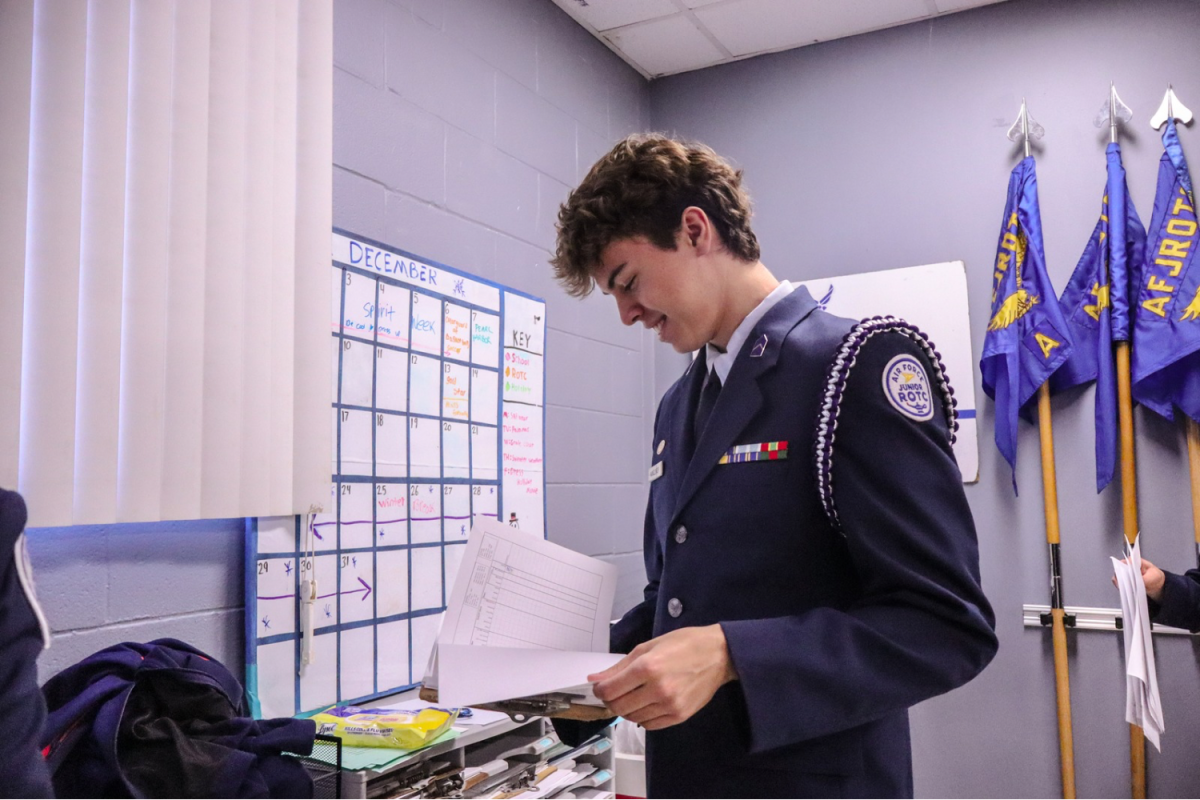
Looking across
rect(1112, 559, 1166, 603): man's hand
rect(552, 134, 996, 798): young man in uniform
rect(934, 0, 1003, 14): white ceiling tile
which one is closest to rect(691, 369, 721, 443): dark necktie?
rect(552, 134, 996, 798): young man in uniform

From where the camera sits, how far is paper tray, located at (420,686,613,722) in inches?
34.3

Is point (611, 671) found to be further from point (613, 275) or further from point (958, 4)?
point (958, 4)

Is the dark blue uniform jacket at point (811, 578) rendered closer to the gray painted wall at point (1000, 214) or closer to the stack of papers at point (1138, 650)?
the stack of papers at point (1138, 650)

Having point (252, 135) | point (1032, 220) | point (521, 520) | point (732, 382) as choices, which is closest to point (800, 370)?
point (732, 382)

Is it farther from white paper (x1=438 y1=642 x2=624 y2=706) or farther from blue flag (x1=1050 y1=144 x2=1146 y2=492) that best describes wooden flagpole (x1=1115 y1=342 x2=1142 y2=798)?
white paper (x1=438 y1=642 x2=624 y2=706)

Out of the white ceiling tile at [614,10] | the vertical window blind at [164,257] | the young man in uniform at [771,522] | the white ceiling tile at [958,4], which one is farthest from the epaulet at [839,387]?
the white ceiling tile at [958,4]

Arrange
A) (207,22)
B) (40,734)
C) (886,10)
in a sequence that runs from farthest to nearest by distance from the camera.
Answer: (886,10), (207,22), (40,734)

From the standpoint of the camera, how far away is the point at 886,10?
9.45 ft

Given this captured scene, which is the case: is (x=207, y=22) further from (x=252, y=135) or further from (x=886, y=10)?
(x=886, y=10)

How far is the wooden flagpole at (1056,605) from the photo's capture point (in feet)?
8.16

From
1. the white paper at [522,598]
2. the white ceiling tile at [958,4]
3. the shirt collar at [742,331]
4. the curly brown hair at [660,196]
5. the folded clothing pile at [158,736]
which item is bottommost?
the folded clothing pile at [158,736]

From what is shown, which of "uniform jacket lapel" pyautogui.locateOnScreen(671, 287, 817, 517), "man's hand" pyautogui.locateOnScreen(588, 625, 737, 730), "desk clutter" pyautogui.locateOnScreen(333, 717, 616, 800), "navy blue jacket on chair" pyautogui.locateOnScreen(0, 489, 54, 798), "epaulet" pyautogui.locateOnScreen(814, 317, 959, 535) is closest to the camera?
"navy blue jacket on chair" pyautogui.locateOnScreen(0, 489, 54, 798)

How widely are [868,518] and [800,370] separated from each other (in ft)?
0.66

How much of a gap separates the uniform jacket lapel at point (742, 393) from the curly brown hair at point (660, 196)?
0.44 ft
